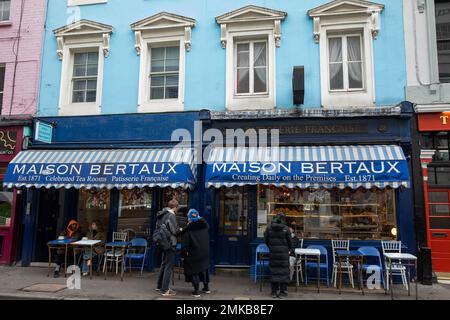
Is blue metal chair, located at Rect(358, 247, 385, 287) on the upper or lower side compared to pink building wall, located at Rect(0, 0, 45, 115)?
lower

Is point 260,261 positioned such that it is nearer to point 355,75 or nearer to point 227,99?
point 227,99

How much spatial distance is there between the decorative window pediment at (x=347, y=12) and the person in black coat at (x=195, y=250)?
252 inches

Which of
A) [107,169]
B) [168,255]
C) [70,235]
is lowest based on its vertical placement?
[168,255]

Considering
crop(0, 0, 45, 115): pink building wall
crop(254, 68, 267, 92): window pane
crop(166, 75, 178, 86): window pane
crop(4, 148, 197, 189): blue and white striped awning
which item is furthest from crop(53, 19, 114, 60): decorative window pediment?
crop(254, 68, 267, 92): window pane

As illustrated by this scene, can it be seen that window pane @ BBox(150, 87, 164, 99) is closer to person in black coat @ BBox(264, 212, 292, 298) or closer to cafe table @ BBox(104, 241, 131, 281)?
cafe table @ BBox(104, 241, 131, 281)

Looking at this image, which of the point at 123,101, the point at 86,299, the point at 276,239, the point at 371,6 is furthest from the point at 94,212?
the point at 371,6

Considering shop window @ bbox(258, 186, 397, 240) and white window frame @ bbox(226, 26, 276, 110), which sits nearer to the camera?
shop window @ bbox(258, 186, 397, 240)

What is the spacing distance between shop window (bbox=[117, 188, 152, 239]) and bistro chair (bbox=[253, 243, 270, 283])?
3.40 meters

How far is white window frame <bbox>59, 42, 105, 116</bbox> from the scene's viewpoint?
11.7m

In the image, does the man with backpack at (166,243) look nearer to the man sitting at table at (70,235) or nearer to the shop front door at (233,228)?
the shop front door at (233,228)

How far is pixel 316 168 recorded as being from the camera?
9.11 metres

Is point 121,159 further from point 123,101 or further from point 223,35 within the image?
point 223,35

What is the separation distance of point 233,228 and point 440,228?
17.9 feet

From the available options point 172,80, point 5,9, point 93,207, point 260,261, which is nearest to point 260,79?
point 172,80
